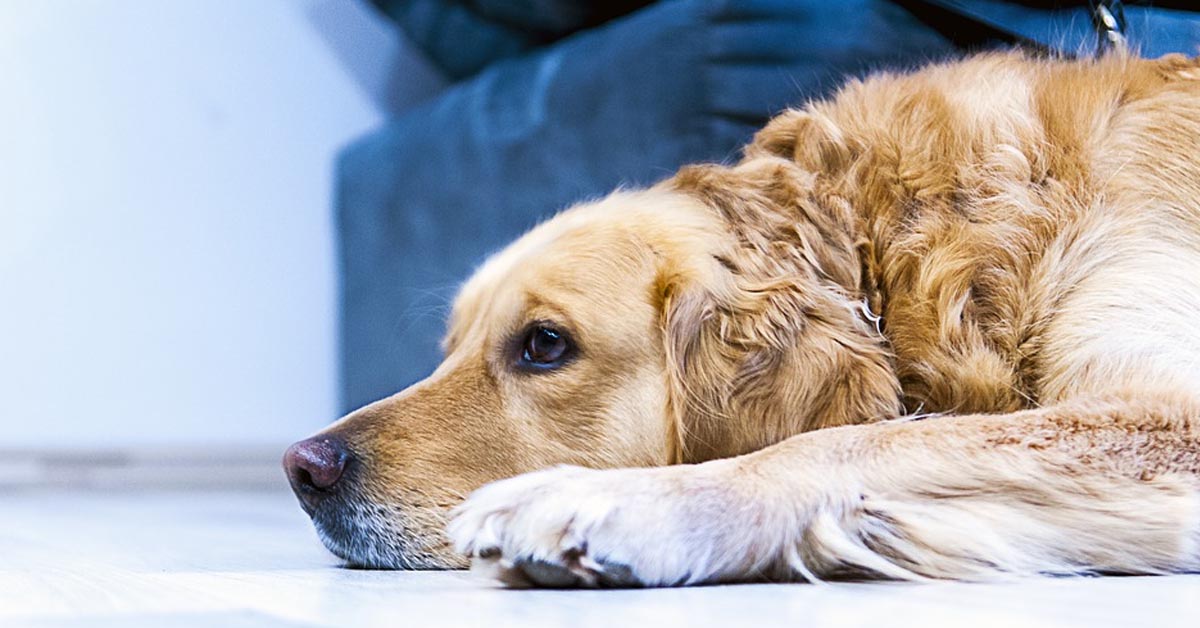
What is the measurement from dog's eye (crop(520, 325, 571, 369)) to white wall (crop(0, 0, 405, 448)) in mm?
2311

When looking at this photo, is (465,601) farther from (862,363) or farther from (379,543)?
(862,363)

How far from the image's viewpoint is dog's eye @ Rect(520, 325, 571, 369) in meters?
1.53

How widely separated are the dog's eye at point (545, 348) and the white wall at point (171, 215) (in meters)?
2.31

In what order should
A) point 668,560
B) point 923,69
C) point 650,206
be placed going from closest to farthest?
point 668,560, point 650,206, point 923,69

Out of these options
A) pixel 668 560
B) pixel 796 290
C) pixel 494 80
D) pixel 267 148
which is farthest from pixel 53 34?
pixel 668 560

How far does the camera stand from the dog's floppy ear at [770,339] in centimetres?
145

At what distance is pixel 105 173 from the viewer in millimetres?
3504

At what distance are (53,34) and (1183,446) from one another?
309 centimetres

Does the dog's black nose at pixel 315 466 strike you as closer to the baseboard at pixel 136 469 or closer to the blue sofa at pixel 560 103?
the blue sofa at pixel 560 103

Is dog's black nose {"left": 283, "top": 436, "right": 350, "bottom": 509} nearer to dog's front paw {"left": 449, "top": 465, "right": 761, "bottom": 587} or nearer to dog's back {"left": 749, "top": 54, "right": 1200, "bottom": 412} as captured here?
dog's front paw {"left": 449, "top": 465, "right": 761, "bottom": 587}

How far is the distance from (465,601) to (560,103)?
1.75 m

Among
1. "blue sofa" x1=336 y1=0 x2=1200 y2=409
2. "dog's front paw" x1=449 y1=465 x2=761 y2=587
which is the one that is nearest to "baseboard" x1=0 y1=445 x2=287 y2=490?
"blue sofa" x1=336 y1=0 x2=1200 y2=409

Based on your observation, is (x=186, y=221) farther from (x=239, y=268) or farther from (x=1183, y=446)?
(x=1183, y=446)

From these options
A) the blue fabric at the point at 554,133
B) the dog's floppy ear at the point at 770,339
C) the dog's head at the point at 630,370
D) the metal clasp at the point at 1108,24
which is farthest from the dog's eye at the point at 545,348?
the metal clasp at the point at 1108,24
